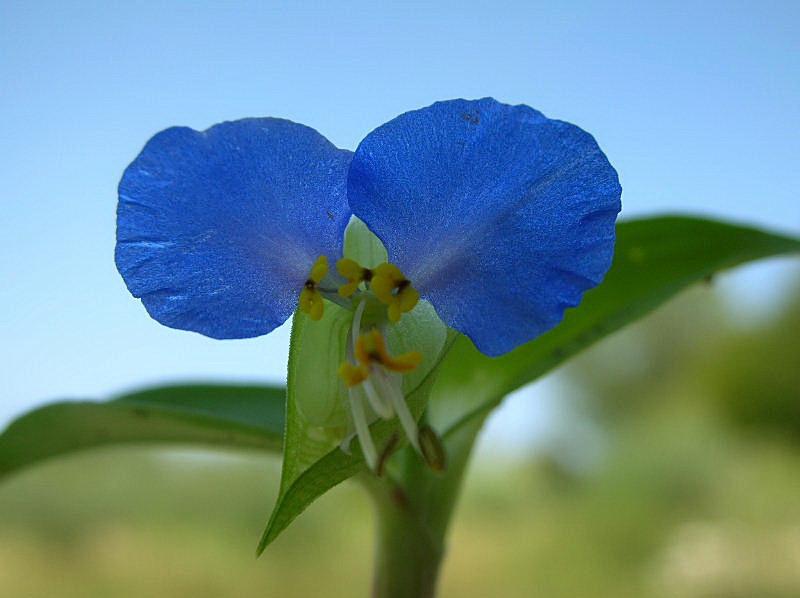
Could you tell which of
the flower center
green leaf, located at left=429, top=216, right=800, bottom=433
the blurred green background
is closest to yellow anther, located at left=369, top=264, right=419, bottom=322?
the flower center

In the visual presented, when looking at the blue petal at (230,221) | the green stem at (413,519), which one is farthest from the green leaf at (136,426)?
the blue petal at (230,221)

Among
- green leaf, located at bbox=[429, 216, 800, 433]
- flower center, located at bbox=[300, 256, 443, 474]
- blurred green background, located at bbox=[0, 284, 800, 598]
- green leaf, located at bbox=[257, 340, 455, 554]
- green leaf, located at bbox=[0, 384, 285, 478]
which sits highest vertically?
flower center, located at bbox=[300, 256, 443, 474]

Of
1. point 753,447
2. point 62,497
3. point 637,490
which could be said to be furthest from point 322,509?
point 753,447

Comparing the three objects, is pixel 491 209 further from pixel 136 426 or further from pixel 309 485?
pixel 136 426

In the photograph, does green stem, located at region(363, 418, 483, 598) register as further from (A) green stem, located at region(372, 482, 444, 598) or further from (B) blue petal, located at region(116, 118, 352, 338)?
(B) blue petal, located at region(116, 118, 352, 338)

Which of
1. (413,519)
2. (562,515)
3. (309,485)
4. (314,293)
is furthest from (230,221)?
(562,515)

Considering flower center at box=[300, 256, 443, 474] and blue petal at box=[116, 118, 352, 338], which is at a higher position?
blue petal at box=[116, 118, 352, 338]

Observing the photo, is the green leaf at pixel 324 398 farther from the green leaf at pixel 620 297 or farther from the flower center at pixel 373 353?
the green leaf at pixel 620 297
